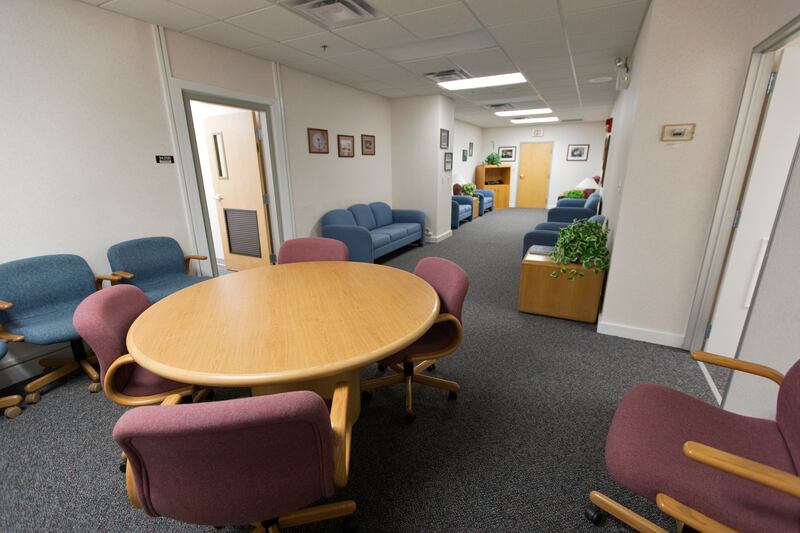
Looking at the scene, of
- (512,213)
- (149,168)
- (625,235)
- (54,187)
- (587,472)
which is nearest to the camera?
(587,472)

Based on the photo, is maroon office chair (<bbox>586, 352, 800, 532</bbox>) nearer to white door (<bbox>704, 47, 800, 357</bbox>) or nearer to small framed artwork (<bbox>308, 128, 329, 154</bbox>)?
white door (<bbox>704, 47, 800, 357</bbox>)

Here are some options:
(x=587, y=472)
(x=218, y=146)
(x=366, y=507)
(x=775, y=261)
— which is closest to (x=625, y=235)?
(x=775, y=261)

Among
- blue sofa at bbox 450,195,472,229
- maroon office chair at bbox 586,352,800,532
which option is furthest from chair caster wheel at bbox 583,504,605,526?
blue sofa at bbox 450,195,472,229

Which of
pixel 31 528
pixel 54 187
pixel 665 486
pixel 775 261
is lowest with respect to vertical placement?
pixel 31 528

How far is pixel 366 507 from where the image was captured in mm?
1500

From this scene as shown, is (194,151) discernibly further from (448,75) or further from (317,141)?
(448,75)

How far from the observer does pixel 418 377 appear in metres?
2.21

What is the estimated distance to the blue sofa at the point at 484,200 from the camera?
31.7ft

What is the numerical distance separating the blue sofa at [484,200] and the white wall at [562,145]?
1.28 m

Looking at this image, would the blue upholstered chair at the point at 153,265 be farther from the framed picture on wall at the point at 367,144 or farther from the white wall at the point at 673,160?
the white wall at the point at 673,160

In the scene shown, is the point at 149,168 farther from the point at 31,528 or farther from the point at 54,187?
the point at 31,528

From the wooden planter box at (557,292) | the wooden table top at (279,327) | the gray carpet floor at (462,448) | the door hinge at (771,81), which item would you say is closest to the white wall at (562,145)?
the wooden planter box at (557,292)

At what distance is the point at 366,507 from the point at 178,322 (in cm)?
112

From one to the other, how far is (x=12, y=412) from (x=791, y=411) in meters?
3.66
